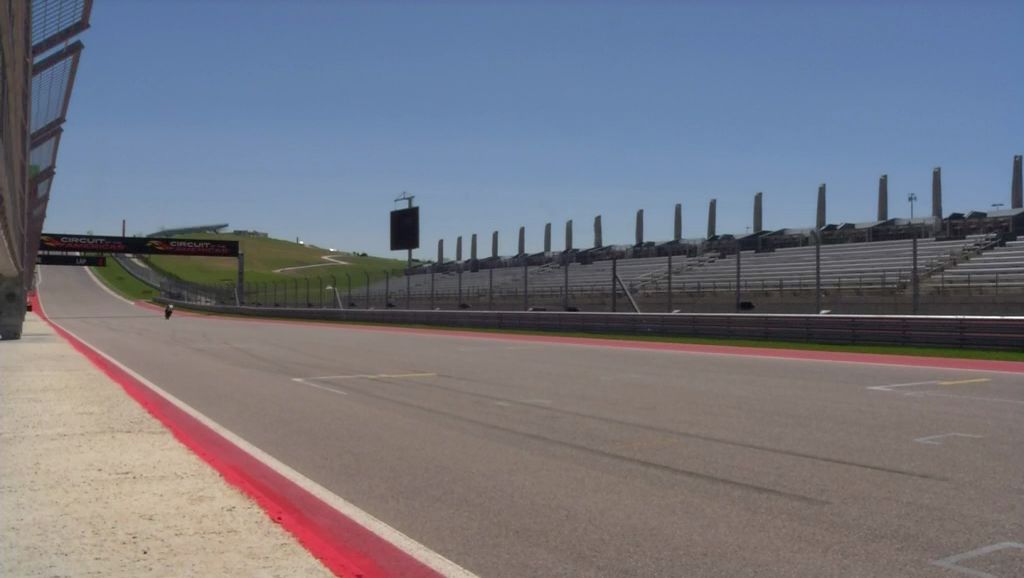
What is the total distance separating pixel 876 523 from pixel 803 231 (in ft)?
160

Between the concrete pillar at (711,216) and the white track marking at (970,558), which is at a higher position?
the concrete pillar at (711,216)

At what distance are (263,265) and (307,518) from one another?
145 m

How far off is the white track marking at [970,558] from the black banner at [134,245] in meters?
72.7

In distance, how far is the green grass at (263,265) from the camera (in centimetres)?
12388

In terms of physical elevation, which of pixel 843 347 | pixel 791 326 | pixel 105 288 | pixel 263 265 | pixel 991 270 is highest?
pixel 263 265

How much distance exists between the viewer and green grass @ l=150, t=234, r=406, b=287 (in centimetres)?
12388

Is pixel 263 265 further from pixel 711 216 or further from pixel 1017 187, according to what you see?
pixel 1017 187

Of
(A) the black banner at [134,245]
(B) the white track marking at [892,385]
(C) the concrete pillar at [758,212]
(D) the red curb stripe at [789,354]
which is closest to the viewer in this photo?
(B) the white track marking at [892,385]

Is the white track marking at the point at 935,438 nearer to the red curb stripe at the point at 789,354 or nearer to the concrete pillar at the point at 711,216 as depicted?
the red curb stripe at the point at 789,354

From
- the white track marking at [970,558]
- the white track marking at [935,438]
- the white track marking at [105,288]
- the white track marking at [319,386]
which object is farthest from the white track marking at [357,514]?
the white track marking at [105,288]

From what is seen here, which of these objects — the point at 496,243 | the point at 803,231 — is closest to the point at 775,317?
the point at 803,231

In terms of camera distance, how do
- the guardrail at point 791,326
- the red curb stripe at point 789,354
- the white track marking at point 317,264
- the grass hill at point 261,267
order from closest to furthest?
the red curb stripe at point 789,354 < the guardrail at point 791,326 < the grass hill at point 261,267 < the white track marking at point 317,264

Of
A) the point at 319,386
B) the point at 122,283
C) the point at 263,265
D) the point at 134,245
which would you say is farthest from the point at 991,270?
the point at 263,265

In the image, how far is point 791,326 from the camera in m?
25.8
